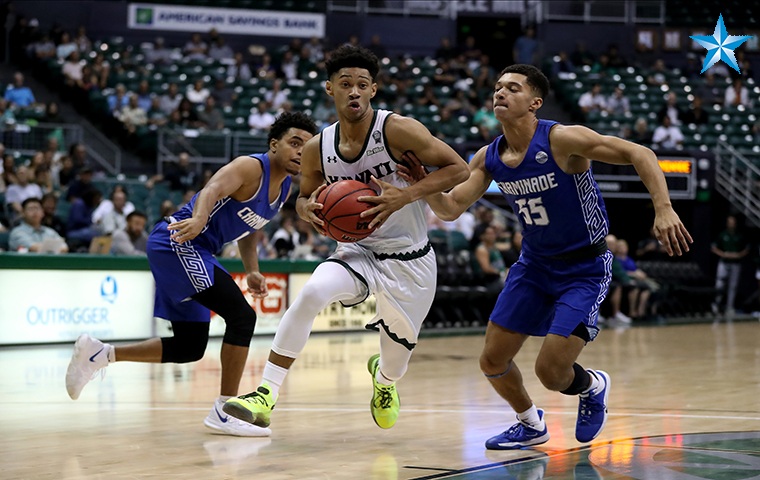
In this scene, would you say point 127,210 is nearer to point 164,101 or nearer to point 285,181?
point 164,101

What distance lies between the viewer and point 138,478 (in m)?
4.28

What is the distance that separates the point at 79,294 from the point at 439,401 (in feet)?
17.9

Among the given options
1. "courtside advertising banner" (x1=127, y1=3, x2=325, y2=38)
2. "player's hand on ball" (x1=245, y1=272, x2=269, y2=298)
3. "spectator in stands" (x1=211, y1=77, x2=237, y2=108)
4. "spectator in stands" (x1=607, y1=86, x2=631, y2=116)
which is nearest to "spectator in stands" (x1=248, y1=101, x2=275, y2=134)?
"spectator in stands" (x1=211, y1=77, x2=237, y2=108)

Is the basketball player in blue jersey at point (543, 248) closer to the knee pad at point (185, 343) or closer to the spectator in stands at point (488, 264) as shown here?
the knee pad at point (185, 343)

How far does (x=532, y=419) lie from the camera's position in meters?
5.29

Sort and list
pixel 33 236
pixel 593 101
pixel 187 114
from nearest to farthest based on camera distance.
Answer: pixel 33 236 < pixel 187 114 < pixel 593 101

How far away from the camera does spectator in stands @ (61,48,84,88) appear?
61.2 feet

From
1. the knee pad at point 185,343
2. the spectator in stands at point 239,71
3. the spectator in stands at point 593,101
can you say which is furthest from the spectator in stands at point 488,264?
the knee pad at point 185,343

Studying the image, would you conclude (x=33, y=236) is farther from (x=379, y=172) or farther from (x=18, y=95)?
(x=379, y=172)

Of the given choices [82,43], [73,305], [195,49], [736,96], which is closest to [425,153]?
[73,305]

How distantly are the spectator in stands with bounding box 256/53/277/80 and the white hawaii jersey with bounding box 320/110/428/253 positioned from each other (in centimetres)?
1597

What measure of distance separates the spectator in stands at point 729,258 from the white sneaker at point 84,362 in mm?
14805

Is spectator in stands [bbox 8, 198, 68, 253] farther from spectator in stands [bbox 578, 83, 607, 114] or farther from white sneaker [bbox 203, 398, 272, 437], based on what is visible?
spectator in stands [bbox 578, 83, 607, 114]

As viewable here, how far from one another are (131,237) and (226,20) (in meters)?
12.5
